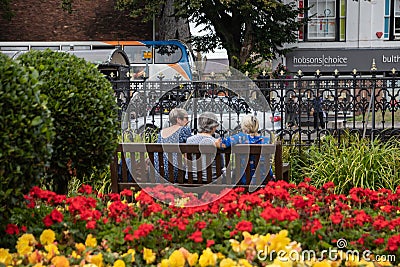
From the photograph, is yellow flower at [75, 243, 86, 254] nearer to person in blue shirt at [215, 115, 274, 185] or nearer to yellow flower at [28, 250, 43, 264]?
yellow flower at [28, 250, 43, 264]

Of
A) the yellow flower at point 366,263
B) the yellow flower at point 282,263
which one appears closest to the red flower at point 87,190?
the yellow flower at point 282,263

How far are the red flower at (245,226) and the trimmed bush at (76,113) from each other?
176 cm

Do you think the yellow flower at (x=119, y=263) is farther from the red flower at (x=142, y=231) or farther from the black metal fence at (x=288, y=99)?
the black metal fence at (x=288, y=99)

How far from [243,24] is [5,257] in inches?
814

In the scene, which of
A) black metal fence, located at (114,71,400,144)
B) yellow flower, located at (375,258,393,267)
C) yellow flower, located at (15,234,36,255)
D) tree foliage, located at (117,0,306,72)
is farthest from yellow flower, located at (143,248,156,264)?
tree foliage, located at (117,0,306,72)

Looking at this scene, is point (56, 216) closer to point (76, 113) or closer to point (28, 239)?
point (28, 239)

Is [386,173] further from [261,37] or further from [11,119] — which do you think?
[261,37]

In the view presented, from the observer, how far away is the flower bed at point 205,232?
3967mm

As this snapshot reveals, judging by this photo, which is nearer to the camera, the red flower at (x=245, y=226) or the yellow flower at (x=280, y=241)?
the yellow flower at (x=280, y=241)

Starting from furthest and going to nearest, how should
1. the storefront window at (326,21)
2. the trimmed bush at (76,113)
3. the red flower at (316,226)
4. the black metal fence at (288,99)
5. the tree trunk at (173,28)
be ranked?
the tree trunk at (173,28) → the storefront window at (326,21) → the black metal fence at (288,99) → the trimmed bush at (76,113) → the red flower at (316,226)

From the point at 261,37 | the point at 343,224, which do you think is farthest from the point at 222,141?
the point at 261,37

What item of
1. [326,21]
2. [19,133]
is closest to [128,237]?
[19,133]

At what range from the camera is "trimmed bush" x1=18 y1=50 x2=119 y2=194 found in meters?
5.42

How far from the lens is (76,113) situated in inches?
214
